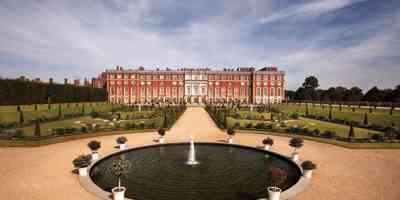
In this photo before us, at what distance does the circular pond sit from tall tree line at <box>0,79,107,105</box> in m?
23.6

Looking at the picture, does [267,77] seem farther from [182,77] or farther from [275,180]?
[275,180]

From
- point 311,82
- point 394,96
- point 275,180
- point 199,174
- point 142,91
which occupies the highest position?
point 311,82

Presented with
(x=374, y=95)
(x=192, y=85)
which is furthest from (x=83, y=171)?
(x=374, y=95)

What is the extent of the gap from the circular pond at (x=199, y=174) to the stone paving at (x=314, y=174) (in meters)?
1.11

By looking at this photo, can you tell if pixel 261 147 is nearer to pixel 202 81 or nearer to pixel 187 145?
pixel 187 145

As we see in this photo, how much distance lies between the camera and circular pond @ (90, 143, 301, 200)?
6863mm

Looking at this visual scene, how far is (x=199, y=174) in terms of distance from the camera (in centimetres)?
853

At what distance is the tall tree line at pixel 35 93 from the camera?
24922 mm

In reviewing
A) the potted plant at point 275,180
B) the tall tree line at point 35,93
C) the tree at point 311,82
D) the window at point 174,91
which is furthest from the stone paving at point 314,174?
the tree at point 311,82

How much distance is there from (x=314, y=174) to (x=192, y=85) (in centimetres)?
5836

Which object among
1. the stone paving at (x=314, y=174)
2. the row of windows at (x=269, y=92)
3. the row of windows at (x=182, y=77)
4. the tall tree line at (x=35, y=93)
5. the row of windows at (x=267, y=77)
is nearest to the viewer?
the stone paving at (x=314, y=174)

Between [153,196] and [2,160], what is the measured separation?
8.36m

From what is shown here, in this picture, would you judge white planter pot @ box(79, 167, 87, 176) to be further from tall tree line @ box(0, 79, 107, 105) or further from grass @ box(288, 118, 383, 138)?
tall tree line @ box(0, 79, 107, 105)

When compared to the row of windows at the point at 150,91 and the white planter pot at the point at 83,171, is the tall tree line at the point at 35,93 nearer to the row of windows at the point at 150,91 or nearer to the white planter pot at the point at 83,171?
the row of windows at the point at 150,91
